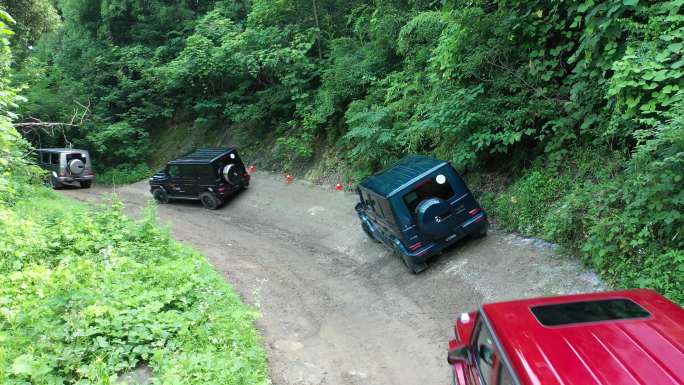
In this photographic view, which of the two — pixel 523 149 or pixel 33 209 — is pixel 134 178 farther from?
pixel 523 149

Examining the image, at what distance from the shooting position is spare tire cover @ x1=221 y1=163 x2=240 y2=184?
1492 centimetres

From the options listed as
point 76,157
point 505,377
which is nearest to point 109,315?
point 505,377

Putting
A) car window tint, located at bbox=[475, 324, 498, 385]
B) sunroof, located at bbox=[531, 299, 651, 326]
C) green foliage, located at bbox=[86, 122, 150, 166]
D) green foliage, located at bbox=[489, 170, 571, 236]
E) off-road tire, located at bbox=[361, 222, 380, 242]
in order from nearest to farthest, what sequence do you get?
sunroof, located at bbox=[531, 299, 651, 326]
car window tint, located at bbox=[475, 324, 498, 385]
green foliage, located at bbox=[489, 170, 571, 236]
off-road tire, located at bbox=[361, 222, 380, 242]
green foliage, located at bbox=[86, 122, 150, 166]

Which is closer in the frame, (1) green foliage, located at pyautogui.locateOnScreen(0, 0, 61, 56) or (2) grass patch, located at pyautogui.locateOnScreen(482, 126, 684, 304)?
(2) grass patch, located at pyautogui.locateOnScreen(482, 126, 684, 304)

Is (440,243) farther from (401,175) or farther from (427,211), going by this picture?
(401,175)

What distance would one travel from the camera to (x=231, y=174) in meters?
15.1

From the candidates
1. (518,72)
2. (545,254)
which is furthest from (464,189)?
(518,72)

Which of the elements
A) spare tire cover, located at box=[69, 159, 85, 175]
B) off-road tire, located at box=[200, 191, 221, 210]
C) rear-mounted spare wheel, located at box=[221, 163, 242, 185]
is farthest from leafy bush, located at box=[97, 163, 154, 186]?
rear-mounted spare wheel, located at box=[221, 163, 242, 185]

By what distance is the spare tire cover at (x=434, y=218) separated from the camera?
25.5 ft

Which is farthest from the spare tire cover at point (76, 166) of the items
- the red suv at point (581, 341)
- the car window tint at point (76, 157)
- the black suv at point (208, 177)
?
the red suv at point (581, 341)

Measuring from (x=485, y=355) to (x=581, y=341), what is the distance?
0.78 m

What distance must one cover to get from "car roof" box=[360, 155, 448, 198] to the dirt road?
5.60 feet

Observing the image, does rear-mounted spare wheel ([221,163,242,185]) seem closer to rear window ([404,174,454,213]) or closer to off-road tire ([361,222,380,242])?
off-road tire ([361,222,380,242])

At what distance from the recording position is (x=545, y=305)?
330 cm
